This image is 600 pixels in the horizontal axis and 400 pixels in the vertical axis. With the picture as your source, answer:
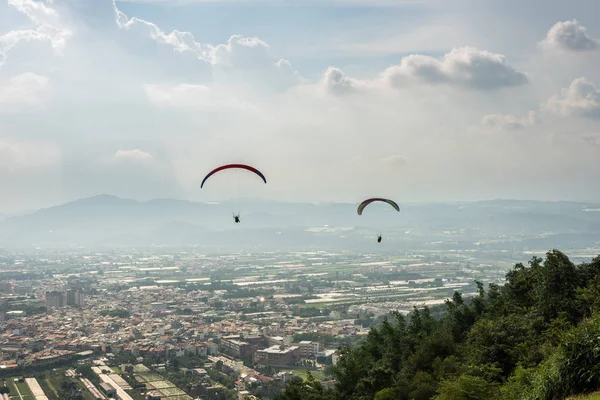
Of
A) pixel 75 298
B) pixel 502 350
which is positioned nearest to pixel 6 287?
pixel 75 298

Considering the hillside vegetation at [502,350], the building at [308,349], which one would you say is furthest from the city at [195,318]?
the hillside vegetation at [502,350]

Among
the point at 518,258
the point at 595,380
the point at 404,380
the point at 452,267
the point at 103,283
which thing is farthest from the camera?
the point at 518,258

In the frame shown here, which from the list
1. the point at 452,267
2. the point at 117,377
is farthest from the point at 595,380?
the point at 452,267

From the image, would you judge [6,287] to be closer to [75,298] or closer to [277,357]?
[75,298]

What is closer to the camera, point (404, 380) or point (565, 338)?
point (565, 338)

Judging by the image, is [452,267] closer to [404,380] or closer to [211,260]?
[211,260]

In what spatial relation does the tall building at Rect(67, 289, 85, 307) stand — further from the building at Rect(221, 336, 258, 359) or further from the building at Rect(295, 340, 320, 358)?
the building at Rect(295, 340, 320, 358)
